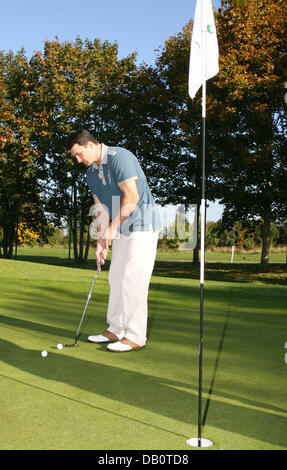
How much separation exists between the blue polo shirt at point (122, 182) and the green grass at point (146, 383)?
1.16m

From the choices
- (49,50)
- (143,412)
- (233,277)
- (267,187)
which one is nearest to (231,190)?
(267,187)

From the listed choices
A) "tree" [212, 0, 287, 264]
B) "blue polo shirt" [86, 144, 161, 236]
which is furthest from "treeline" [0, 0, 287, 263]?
"blue polo shirt" [86, 144, 161, 236]

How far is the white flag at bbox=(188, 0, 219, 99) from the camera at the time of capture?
9.70ft

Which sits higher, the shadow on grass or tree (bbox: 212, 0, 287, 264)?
tree (bbox: 212, 0, 287, 264)

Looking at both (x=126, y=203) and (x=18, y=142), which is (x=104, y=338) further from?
(x=18, y=142)

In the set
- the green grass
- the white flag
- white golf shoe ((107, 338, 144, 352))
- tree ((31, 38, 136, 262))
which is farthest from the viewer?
tree ((31, 38, 136, 262))

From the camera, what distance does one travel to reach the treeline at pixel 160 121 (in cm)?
1820

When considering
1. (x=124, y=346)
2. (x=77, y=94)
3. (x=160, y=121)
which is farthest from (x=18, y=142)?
(x=124, y=346)

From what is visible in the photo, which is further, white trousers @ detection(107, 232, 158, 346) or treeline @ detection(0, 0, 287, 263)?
treeline @ detection(0, 0, 287, 263)

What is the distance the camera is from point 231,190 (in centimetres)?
Answer: 1991

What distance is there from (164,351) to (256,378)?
1043mm

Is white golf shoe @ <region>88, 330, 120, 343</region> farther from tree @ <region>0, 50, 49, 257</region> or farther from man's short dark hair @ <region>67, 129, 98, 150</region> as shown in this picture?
tree @ <region>0, 50, 49, 257</region>

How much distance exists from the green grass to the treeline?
12533 millimetres

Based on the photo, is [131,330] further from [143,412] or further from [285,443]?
[285,443]
